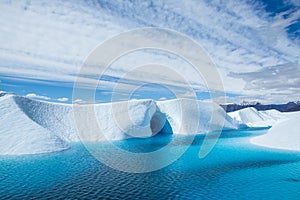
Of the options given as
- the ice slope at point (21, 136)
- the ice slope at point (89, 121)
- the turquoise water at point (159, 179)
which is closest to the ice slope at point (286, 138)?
the turquoise water at point (159, 179)

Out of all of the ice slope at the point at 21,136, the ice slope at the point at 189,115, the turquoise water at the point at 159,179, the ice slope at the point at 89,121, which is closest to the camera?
the turquoise water at the point at 159,179

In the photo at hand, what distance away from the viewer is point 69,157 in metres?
21.9

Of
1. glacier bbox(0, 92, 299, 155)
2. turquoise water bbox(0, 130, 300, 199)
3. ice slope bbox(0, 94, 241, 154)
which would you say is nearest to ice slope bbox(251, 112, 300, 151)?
glacier bbox(0, 92, 299, 155)

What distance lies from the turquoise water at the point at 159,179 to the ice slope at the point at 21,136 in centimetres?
279

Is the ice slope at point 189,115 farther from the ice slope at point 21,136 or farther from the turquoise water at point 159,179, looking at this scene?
the ice slope at point 21,136

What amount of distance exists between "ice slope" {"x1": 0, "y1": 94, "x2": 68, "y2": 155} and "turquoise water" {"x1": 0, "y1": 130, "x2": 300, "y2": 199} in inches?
110

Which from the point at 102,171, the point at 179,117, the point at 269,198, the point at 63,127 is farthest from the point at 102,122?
the point at 269,198

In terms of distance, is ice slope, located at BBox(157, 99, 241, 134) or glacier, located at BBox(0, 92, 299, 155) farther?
ice slope, located at BBox(157, 99, 241, 134)

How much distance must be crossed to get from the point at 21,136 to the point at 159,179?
708 inches

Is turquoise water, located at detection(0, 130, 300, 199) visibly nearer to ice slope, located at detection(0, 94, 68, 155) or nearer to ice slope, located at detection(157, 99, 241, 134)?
ice slope, located at detection(0, 94, 68, 155)

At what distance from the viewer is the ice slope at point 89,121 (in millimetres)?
25328

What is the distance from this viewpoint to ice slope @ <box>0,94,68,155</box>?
23.6m

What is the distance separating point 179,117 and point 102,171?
32.3 meters

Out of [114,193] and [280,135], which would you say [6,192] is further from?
[280,135]
